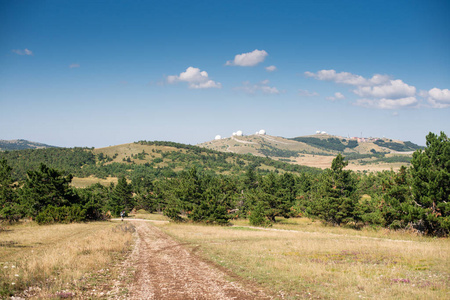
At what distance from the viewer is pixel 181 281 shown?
41.5 feet

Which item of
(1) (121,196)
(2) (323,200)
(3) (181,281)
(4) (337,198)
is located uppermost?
(3) (181,281)

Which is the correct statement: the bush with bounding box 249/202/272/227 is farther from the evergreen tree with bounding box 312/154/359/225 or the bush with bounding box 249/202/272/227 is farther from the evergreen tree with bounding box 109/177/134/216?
the evergreen tree with bounding box 109/177/134/216

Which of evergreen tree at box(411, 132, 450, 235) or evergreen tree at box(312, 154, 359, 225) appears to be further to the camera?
evergreen tree at box(312, 154, 359, 225)

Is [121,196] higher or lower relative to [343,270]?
lower

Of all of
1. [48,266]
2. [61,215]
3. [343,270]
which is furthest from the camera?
[61,215]

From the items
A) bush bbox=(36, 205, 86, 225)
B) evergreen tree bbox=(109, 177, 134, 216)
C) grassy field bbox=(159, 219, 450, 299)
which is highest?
grassy field bbox=(159, 219, 450, 299)

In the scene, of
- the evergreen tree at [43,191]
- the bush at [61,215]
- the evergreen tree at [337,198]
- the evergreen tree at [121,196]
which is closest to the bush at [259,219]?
the evergreen tree at [337,198]

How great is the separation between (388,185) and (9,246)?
4226cm

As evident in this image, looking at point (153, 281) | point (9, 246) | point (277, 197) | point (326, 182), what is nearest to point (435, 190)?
point (326, 182)

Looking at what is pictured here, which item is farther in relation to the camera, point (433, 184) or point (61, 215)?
point (61, 215)

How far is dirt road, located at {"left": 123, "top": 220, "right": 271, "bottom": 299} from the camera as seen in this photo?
10.7m

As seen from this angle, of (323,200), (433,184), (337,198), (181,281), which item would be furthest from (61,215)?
(433,184)

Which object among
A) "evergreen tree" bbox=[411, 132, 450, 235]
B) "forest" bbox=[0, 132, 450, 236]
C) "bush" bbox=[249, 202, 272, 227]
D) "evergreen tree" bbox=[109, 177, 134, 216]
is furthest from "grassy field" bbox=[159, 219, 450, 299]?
"evergreen tree" bbox=[109, 177, 134, 216]

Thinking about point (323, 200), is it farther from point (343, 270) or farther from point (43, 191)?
point (43, 191)
